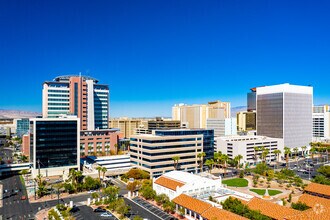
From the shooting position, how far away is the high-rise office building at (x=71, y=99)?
154 meters

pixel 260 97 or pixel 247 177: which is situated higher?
pixel 260 97

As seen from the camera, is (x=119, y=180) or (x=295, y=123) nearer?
(x=119, y=180)

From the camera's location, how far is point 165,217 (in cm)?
6544

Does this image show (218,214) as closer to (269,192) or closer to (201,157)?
(269,192)

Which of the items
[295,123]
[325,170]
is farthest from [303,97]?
[325,170]

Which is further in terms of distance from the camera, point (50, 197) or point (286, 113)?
point (286, 113)

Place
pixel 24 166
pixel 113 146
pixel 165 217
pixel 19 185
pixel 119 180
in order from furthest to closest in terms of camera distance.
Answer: pixel 113 146
pixel 24 166
pixel 119 180
pixel 19 185
pixel 165 217

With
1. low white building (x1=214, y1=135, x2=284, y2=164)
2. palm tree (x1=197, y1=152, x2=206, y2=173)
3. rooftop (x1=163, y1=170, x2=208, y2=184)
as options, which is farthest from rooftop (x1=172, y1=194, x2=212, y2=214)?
low white building (x1=214, y1=135, x2=284, y2=164)

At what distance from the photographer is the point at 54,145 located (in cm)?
10469

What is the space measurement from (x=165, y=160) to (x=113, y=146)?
5530 centimetres

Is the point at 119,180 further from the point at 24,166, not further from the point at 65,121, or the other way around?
the point at 24,166

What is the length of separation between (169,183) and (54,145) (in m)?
51.6

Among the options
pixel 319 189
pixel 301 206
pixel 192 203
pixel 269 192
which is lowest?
pixel 269 192

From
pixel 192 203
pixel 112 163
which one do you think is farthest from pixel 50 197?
pixel 192 203
